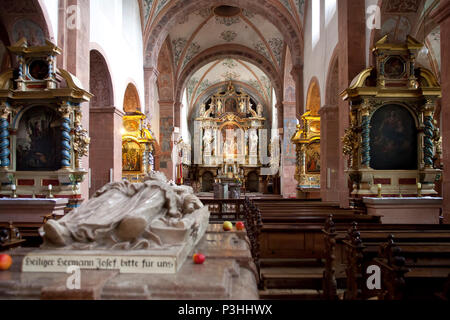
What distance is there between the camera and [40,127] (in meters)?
7.46

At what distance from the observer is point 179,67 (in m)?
19.8

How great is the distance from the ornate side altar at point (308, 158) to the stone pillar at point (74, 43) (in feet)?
27.0

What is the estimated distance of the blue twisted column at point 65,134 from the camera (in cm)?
722

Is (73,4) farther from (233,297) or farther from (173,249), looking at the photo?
(233,297)

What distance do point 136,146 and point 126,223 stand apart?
36.5ft

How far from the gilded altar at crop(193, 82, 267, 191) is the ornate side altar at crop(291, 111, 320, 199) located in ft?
43.1

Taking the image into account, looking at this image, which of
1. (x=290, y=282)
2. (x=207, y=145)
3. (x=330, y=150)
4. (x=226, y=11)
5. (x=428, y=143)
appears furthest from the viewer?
(x=207, y=145)

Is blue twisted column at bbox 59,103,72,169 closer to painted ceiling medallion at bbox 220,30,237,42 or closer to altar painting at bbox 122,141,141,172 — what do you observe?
altar painting at bbox 122,141,141,172

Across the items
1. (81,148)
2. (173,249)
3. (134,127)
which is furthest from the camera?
(134,127)

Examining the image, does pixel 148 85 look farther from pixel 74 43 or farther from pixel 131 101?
pixel 74 43

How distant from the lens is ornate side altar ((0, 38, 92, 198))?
719cm

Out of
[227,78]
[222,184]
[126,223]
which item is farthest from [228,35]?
[126,223]
